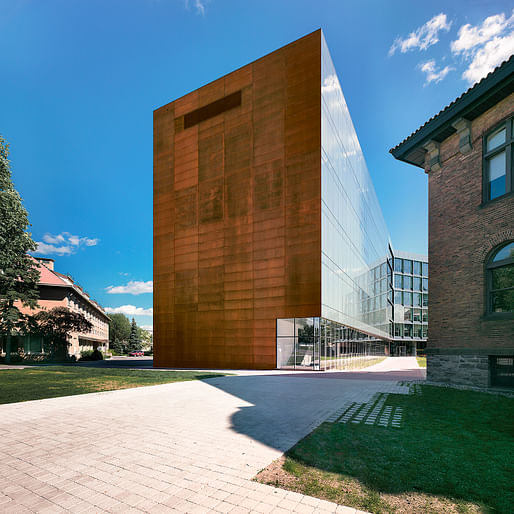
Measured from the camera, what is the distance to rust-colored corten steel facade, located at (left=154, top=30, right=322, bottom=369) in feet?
94.6

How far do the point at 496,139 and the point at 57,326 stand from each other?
147 ft

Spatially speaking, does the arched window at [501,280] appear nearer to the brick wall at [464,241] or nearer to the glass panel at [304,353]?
the brick wall at [464,241]

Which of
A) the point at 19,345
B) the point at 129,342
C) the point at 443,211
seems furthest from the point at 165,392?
the point at 129,342

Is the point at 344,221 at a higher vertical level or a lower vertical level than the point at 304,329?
higher

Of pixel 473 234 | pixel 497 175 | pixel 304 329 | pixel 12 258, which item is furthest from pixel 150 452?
pixel 12 258

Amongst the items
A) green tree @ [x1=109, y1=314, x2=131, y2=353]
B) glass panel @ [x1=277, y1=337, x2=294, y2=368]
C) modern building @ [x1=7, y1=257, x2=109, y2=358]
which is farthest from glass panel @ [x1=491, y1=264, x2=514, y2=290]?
green tree @ [x1=109, y1=314, x2=131, y2=353]

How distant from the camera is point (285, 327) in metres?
28.8

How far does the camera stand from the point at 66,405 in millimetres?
10414

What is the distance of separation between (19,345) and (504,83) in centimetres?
4958

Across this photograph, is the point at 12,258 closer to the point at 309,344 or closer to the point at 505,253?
the point at 309,344

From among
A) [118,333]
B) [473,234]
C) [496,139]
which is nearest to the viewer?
[496,139]

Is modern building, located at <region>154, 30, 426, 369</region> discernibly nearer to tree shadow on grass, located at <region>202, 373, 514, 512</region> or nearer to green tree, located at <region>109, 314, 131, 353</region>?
tree shadow on grass, located at <region>202, 373, 514, 512</region>

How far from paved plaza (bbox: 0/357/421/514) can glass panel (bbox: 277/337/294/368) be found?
16834 mm

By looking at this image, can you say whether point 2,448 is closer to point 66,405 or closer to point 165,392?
point 66,405
